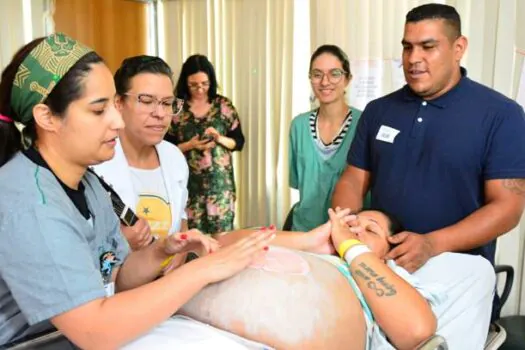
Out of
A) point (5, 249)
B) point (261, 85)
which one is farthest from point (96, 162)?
point (261, 85)

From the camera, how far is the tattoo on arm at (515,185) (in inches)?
69.4

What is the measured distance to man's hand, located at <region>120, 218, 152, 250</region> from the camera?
1571 mm

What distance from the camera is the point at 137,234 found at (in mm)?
1590

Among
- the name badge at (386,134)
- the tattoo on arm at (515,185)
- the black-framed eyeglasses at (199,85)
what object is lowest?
the tattoo on arm at (515,185)

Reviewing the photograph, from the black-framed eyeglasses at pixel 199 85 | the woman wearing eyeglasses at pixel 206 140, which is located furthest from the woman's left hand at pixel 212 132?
the black-framed eyeglasses at pixel 199 85

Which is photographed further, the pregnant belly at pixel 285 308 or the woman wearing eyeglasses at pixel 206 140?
the woman wearing eyeglasses at pixel 206 140

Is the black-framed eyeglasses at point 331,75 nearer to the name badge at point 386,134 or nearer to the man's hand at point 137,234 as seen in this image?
the name badge at point 386,134

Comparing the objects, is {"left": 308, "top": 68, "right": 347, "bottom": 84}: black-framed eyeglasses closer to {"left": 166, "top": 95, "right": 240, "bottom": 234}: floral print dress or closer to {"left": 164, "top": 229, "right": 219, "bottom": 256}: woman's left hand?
{"left": 166, "top": 95, "right": 240, "bottom": 234}: floral print dress

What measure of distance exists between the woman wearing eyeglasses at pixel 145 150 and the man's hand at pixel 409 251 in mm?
820

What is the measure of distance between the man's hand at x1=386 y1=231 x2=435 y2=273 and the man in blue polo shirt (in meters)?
0.05

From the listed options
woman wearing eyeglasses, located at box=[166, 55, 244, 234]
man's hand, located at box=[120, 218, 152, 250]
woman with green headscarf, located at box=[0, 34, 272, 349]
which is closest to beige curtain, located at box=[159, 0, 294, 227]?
woman wearing eyeglasses, located at box=[166, 55, 244, 234]

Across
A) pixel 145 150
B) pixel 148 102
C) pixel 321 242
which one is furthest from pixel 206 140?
pixel 321 242

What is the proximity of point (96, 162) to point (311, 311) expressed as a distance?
2.00 ft

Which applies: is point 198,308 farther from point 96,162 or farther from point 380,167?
point 380,167
